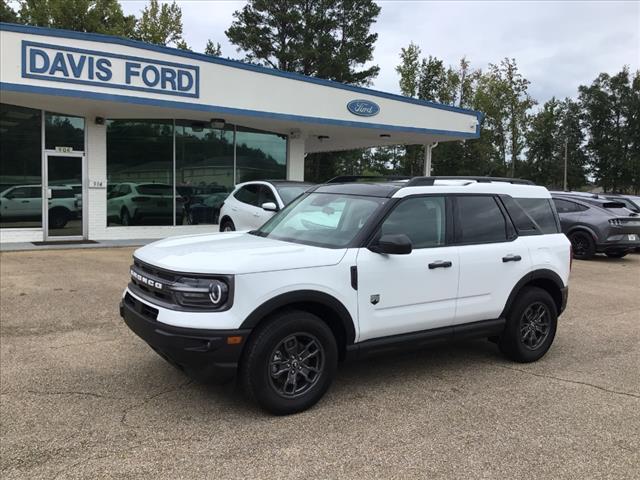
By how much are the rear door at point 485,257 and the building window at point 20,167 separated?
38.0 feet

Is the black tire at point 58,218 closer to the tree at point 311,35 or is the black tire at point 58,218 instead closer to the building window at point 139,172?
the building window at point 139,172

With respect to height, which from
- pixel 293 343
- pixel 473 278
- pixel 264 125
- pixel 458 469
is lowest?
pixel 458 469

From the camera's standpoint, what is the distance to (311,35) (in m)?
36.4

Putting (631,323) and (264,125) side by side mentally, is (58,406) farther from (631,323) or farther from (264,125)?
(264,125)

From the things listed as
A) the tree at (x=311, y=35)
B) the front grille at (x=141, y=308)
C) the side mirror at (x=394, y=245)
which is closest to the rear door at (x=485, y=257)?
the side mirror at (x=394, y=245)

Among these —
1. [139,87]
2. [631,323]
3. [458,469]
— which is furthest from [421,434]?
[139,87]

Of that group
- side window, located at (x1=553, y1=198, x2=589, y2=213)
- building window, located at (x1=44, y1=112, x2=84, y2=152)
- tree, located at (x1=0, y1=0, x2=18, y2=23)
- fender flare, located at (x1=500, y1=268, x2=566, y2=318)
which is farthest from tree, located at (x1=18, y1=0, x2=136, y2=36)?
fender flare, located at (x1=500, y1=268, x2=566, y2=318)

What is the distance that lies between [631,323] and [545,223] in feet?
8.53

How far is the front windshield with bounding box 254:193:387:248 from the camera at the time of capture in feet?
14.5

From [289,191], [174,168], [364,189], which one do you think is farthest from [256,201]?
[364,189]

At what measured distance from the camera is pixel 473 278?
4738mm

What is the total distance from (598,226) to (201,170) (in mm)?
10617

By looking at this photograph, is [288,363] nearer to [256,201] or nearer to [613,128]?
[256,201]

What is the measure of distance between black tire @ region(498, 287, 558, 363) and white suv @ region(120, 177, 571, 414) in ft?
0.04
